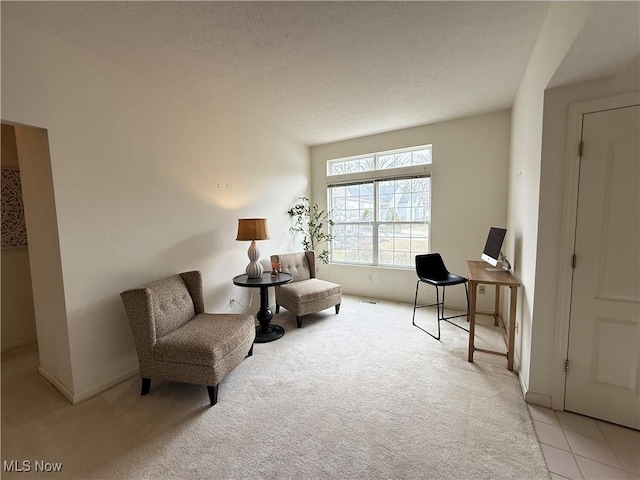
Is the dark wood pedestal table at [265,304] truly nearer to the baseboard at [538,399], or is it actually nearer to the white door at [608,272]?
the baseboard at [538,399]

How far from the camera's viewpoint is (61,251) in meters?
1.91

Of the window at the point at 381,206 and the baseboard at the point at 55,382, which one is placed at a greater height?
the window at the point at 381,206

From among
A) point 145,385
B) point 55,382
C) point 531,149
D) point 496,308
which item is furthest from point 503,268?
point 55,382

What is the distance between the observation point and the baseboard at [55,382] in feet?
6.66

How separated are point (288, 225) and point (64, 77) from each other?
287 centimetres

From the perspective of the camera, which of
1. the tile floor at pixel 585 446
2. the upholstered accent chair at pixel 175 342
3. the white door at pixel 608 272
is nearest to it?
the tile floor at pixel 585 446

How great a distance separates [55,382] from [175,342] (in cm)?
116

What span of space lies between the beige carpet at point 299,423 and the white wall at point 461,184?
5.16ft

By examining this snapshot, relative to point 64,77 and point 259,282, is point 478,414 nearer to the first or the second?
point 259,282

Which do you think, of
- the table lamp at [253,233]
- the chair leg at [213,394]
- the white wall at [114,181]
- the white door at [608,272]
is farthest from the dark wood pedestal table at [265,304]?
the white door at [608,272]

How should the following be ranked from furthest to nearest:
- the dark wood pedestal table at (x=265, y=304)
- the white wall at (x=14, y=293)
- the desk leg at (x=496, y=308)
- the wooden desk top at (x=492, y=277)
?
1. the desk leg at (x=496, y=308)
2. the dark wood pedestal table at (x=265, y=304)
3. the white wall at (x=14, y=293)
4. the wooden desk top at (x=492, y=277)

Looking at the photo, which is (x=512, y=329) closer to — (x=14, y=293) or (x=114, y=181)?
(x=114, y=181)

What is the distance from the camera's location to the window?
399 cm

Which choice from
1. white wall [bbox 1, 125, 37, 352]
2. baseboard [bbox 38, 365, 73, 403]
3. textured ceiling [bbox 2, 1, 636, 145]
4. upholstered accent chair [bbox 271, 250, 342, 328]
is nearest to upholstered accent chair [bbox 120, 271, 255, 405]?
baseboard [bbox 38, 365, 73, 403]
